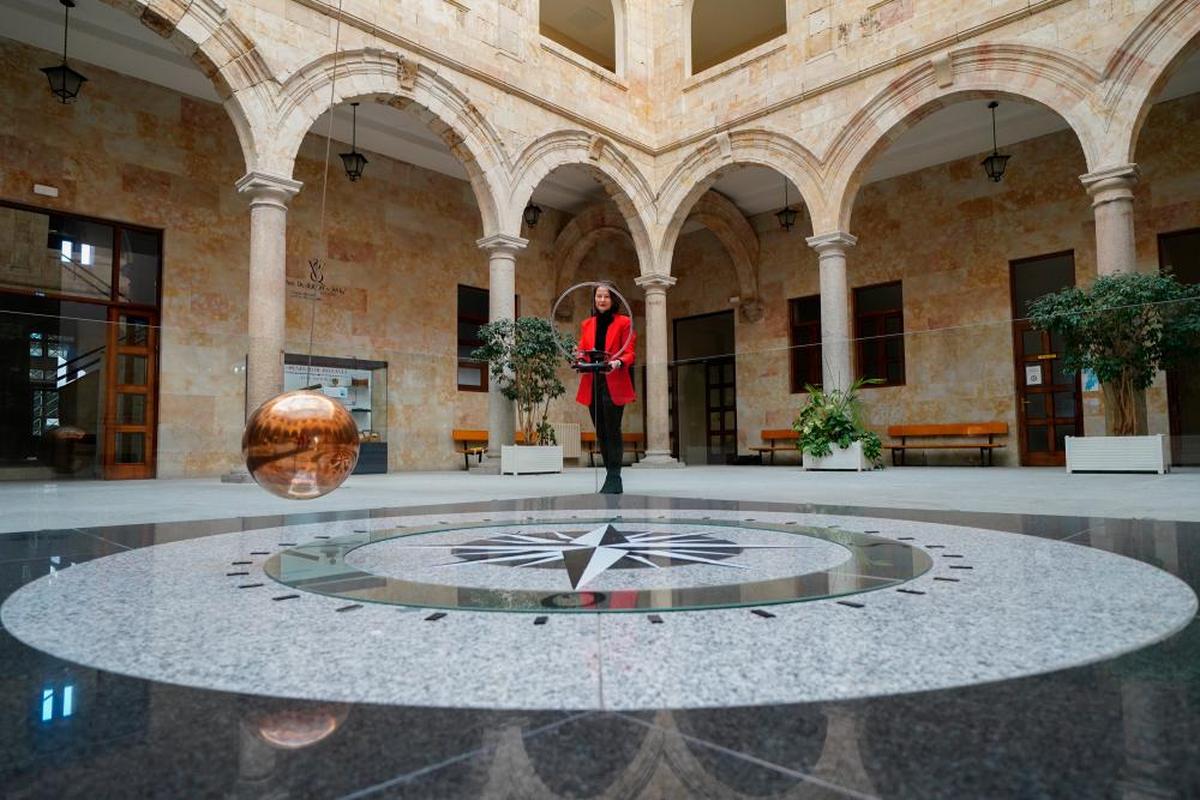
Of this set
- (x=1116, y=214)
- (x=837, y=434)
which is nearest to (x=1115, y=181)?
(x=1116, y=214)

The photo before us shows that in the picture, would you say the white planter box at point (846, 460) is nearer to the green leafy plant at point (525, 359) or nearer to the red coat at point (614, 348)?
the green leafy plant at point (525, 359)

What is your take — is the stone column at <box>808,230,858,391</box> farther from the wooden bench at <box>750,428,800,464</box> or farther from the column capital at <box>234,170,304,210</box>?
the column capital at <box>234,170,304,210</box>

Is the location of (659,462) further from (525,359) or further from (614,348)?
(614,348)

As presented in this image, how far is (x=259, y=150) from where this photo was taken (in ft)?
30.5

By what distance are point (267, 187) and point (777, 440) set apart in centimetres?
1175

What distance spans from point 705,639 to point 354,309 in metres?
13.5

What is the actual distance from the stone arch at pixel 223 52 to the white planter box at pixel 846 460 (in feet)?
30.3

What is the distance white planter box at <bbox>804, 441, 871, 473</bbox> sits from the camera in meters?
11.3

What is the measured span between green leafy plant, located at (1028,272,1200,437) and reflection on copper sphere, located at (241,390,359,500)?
9.12 metres

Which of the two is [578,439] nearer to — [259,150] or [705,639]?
[259,150]

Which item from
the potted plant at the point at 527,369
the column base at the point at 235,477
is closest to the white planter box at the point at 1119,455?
the potted plant at the point at 527,369

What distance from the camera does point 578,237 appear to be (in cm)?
1769

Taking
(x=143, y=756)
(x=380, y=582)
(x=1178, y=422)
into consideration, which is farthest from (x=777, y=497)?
(x=1178, y=422)

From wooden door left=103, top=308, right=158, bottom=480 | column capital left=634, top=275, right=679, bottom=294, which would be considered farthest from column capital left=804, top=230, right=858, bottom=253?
wooden door left=103, top=308, right=158, bottom=480
